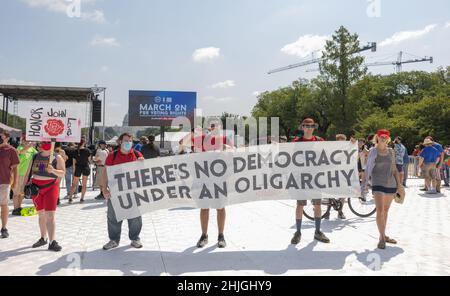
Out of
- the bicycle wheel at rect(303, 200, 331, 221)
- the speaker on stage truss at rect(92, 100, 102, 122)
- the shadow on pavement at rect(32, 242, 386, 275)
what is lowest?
Result: the shadow on pavement at rect(32, 242, 386, 275)

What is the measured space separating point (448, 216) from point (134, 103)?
29.1 metres

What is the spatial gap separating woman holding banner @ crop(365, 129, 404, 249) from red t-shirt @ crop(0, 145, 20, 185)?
19.4 ft

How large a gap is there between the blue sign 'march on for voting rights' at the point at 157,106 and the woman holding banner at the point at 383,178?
29.4m

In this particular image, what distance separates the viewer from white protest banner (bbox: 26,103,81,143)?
6422 mm

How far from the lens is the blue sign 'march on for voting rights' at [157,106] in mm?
35125

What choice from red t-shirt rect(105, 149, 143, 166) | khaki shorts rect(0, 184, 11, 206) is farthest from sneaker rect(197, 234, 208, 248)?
khaki shorts rect(0, 184, 11, 206)

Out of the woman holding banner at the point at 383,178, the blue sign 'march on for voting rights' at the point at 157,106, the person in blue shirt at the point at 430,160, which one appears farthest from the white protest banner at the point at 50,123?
the blue sign 'march on for voting rights' at the point at 157,106

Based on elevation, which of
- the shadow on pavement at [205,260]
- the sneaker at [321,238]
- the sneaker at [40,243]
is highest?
the sneaker at [321,238]

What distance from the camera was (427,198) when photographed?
42.2ft

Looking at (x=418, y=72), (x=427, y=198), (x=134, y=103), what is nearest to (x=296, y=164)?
(x=427, y=198)

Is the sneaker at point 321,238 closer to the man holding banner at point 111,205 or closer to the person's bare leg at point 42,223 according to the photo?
the man holding banner at point 111,205

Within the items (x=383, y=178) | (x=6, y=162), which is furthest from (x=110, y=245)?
(x=383, y=178)

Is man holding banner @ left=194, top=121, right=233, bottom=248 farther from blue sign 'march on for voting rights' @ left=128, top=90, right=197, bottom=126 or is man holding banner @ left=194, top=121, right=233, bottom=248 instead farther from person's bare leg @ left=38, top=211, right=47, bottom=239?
blue sign 'march on for voting rights' @ left=128, top=90, right=197, bottom=126

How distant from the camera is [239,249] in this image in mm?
6297
